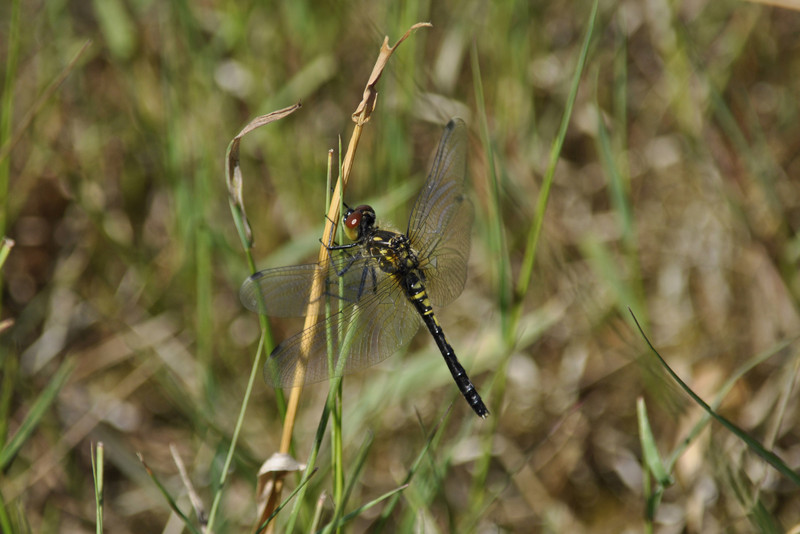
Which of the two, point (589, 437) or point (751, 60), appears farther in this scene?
point (751, 60)

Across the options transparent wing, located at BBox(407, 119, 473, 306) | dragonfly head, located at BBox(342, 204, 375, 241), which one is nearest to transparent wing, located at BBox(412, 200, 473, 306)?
transparent wing, located at BBox(407, 119, 473, 306)

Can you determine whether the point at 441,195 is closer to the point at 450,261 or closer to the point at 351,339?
the point at 450,261

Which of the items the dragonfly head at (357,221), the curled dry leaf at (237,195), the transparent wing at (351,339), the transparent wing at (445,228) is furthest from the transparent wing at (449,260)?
the curled dry leaf at (237,195)

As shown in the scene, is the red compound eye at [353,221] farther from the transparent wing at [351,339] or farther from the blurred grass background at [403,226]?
the blurred grass background at [403,226]

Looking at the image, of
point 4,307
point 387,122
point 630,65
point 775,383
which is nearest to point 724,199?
point 775,383

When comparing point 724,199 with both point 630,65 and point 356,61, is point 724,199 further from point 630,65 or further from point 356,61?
point 356,61

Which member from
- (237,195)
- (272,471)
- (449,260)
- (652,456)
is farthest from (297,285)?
(652,456)

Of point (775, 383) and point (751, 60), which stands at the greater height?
point (751, 60)
